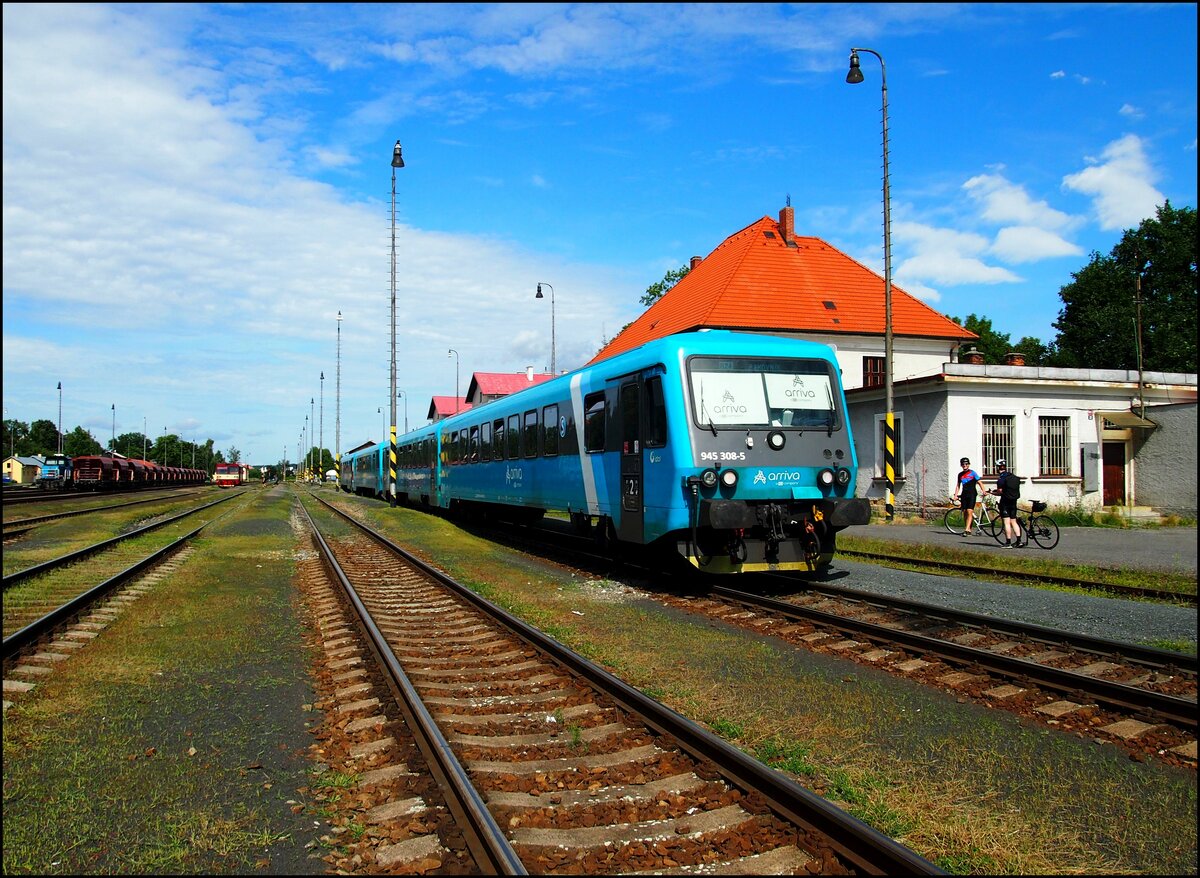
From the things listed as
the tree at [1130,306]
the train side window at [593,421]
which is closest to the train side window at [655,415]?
the train side window at [593,421]

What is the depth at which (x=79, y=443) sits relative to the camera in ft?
402

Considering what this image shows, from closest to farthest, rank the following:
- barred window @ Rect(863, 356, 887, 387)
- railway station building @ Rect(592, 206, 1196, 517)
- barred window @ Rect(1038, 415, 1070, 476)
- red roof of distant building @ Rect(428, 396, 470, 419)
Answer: railway station building @ Rect(592, 206, 1196, 517), barred window @ Rect(1038, 415, 1070, 476), barred window @ Rect(863, 356, 887, 387), red roof of distant building @ Rect(428, 396, 470, 419)

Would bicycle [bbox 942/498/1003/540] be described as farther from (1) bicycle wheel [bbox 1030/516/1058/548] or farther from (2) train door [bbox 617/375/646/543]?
(2) train door [bbox 617/375/646/543]

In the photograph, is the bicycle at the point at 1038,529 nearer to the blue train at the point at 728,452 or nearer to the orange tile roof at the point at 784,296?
the blue train at the point at 728,452

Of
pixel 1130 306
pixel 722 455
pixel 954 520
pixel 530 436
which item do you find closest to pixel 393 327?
pixel 530 436

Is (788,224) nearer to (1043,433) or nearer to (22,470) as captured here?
(1043,433)

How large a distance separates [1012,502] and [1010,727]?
1084 cm

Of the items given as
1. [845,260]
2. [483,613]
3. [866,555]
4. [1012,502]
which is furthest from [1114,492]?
[483,613]

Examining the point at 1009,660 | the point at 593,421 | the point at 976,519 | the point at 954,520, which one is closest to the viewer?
the point at 1009,660

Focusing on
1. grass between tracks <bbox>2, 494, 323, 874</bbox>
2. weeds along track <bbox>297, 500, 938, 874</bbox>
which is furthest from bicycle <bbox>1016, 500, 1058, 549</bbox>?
grass between tracks <bbox>2, 494, 323, 874</bbox>

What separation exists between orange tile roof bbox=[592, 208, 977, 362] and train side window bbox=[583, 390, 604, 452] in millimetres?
18600

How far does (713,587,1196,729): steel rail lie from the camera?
5.41 metres

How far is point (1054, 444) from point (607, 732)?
21638mm

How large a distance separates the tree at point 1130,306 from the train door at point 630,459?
143 feet
